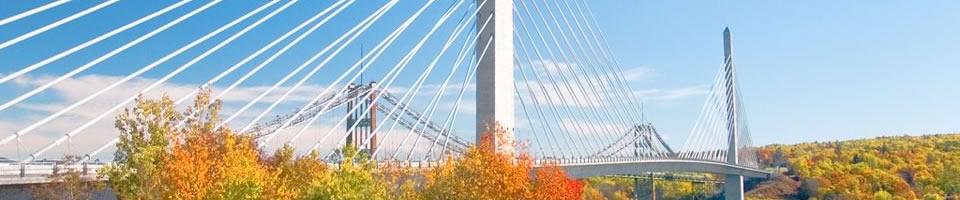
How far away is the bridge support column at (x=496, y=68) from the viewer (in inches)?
1496

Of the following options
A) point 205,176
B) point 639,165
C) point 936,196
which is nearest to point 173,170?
point 205,176

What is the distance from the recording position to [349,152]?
116 ft

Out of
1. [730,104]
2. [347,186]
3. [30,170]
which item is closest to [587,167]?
[347,186]

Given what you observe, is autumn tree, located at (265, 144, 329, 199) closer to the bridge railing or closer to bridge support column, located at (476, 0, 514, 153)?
the bridge railing

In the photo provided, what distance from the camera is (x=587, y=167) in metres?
53.2

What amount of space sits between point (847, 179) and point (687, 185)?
53.0 feet

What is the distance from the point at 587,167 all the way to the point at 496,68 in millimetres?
15921

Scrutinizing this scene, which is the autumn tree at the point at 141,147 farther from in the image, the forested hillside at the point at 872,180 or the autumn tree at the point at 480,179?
the forested hillside at the point at 872,180

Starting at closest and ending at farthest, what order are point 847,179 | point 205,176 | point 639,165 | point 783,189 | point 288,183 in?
point 205,176 → point 288,183 → point 639,165 → point 847,179 → point 783,189

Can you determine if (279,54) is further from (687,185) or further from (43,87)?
(687,185)

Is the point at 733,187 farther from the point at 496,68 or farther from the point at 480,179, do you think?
the point at 480,179

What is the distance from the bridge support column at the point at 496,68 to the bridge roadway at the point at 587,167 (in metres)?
2.45

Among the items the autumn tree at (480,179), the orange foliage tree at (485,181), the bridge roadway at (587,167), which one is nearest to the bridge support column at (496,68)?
the bridge roadway at (587,167)

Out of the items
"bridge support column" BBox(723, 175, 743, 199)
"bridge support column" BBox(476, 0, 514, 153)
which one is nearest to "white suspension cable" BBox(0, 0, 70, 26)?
"bridge support column" BBox(476, 0, 514, 153)
